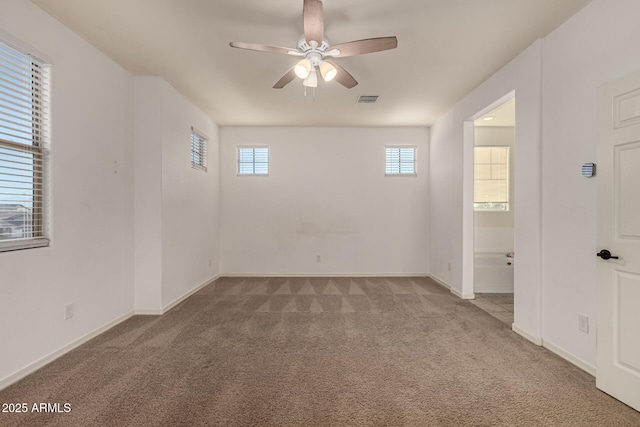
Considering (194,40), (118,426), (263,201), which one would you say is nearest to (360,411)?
(118,426)

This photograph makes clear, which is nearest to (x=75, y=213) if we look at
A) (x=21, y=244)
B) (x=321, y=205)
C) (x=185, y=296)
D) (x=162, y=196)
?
(x=21, y=244)

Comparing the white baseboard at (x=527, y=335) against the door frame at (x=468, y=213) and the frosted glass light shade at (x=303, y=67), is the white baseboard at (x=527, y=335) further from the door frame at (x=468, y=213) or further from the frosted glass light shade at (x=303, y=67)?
the frosted glass light shade at (x=303, y=67)

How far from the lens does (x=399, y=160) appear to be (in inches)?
240

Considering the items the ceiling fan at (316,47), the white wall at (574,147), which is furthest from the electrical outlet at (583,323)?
the ceiling fan at (316,47)

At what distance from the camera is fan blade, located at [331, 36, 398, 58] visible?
231cm

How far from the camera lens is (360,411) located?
6.28 feet

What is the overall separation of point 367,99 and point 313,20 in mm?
2399

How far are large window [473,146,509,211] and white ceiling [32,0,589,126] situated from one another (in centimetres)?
168

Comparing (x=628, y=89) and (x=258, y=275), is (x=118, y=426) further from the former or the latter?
(x=258, y=275)

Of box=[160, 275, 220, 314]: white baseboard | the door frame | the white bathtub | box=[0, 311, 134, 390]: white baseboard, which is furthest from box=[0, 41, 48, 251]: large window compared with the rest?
the white bathtub

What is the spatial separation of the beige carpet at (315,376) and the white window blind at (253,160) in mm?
3090

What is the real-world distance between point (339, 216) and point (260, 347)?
11.5 feet

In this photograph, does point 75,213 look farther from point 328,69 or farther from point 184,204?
point 328,69

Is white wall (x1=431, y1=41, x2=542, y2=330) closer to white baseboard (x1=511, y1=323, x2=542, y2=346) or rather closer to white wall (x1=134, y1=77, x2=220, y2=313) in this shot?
white baseboard (x1=511, y1=323, x2=542, y2=346)
